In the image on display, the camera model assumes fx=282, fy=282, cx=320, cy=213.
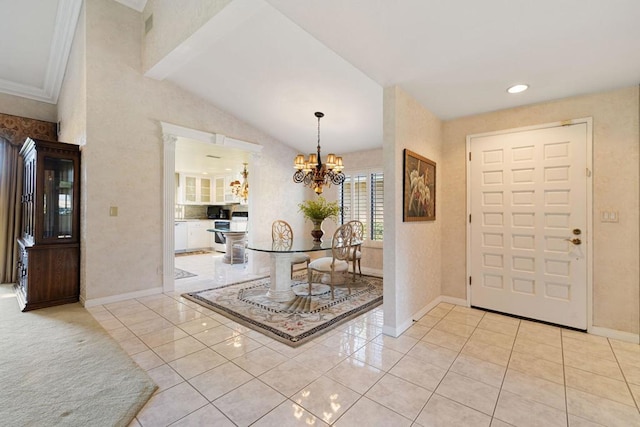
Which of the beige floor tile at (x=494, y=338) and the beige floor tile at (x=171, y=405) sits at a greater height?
the beige floor tile at (x=171, y=405)

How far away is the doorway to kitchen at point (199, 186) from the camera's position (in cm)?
421

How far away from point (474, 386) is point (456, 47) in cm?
252

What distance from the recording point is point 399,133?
113 inches

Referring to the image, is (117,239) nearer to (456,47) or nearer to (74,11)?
(74,11)

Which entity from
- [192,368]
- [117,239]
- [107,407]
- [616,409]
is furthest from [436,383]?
[117,239]

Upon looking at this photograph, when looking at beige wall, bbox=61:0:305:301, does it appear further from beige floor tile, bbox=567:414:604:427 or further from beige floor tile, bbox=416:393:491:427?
beige floor tile, bbox=567:414:604:427

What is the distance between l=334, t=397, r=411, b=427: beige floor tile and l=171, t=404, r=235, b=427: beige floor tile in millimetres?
656

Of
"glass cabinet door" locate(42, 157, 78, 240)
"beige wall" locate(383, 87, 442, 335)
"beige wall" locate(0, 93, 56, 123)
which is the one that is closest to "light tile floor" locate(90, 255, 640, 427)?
"beige wall" locate(383, 87, 442, 335)

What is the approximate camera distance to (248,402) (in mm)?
1810

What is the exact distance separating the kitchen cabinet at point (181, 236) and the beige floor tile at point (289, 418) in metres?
7.35

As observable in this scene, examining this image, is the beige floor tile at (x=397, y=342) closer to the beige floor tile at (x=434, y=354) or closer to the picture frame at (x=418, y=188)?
the beige floor tile at (x=434, y=354)

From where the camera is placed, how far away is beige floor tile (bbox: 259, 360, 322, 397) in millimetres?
1950

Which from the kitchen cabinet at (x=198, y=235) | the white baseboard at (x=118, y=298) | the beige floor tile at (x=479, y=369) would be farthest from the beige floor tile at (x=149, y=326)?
the kitchen cabinet at (x=198, y=235)

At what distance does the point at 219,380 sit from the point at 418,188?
8.63 ft
